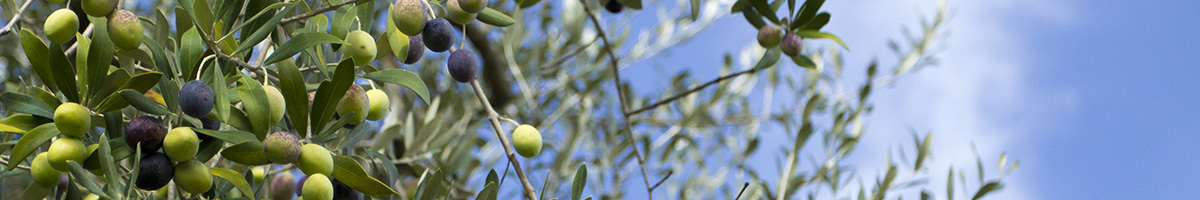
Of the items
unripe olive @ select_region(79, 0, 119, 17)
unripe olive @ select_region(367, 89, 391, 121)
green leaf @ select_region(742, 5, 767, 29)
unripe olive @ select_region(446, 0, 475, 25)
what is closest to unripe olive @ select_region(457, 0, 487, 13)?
unripe olive @ select_region(446, 0, 475, 25)

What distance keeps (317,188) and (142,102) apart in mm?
166

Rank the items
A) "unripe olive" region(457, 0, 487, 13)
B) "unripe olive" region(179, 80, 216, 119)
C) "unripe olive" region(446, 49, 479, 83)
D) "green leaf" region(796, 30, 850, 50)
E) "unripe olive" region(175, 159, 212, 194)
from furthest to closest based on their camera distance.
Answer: "green leaf" region(796, 30, 850, 50) → "unripe olive" region(446, 49, 479, 83) → "unripe olive" region(457, 0, 487, 13) → "unripe olive" region(175, 159, 212, 194) → "unripe olive" region(179, 80, 216, 119)

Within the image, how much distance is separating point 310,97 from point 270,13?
104mm

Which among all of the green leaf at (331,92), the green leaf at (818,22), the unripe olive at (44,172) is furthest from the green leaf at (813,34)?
the unripe olive at (44,172)

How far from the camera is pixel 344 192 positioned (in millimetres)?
1010

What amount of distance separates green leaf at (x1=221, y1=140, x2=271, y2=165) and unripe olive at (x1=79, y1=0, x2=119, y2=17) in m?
0.19

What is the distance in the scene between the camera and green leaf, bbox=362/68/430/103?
90 cm

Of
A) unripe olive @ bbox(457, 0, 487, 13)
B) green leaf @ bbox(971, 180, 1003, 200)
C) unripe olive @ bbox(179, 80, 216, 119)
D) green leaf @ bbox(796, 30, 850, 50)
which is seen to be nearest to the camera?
unripe olive @ bbox(179, 80, 216, 119)

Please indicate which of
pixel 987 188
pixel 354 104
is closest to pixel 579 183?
pixel 354 104

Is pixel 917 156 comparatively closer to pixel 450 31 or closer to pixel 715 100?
pixel 715 100

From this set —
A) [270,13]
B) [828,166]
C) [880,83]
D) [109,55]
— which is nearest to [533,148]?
[270,13]

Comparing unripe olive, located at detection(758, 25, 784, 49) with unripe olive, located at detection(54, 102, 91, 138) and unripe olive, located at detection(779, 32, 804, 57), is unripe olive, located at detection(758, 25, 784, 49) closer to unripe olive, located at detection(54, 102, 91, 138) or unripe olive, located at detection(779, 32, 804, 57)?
unripe olive, located at detection(779, 32, 804, 57)

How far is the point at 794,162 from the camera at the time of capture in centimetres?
204

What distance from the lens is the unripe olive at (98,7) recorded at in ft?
2.90
